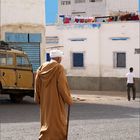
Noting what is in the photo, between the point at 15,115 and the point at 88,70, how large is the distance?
18317 mm

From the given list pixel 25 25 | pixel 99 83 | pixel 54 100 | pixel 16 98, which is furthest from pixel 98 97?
pixel 54 100

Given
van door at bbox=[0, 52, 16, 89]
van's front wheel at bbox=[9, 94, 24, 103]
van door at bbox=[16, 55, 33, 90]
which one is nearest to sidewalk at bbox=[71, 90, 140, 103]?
van's front wheel at bbox=[9, 94, 24, 103]

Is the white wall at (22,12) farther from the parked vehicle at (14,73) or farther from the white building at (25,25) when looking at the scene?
the parked vehicle at (14,73)

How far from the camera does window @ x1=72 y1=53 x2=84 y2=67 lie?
117 feet

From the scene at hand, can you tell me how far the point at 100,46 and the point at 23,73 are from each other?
13.2m

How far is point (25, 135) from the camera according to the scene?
12.1 m

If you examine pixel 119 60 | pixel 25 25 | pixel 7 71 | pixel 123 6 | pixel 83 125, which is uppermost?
pixel 123 6

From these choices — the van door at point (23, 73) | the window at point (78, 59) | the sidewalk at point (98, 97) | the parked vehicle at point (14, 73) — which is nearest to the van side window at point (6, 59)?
the parked vehicle at point (14, 73)

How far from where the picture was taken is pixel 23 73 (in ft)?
74.0

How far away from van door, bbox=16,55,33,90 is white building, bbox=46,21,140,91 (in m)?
12.6

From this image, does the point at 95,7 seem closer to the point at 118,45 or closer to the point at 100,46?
the point at 100,46

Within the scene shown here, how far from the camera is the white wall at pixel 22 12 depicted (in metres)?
27.6

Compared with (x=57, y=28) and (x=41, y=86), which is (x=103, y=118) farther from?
(x=57, y=28)

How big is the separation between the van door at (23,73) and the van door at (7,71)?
26cm
